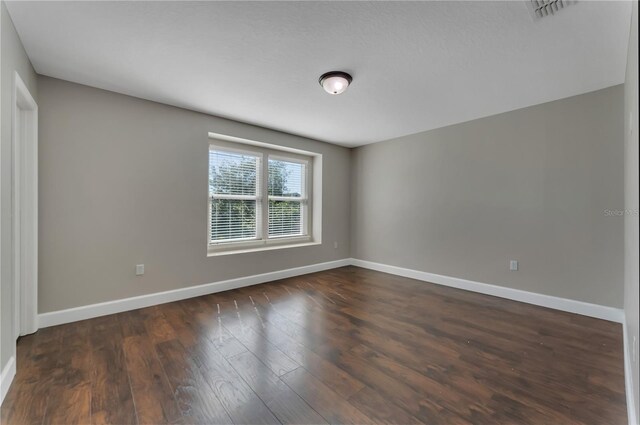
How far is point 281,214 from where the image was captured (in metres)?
4.90

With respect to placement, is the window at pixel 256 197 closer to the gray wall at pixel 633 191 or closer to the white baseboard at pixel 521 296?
the white baseboard at pixel 521 296

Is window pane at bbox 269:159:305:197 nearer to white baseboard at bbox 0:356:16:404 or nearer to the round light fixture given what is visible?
the round light fixture

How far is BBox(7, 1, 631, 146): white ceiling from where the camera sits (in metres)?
1.81

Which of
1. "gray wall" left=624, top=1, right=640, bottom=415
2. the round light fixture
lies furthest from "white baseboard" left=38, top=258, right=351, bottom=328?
"gray wall" left=624, top=1, right=640, bottom=415

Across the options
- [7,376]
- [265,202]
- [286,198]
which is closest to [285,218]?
[286,198]

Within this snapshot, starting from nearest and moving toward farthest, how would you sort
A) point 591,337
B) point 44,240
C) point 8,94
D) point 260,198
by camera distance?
point 8,94 < point 591,337 < point 44,240 < point 260,198

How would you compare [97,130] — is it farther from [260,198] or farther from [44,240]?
[260,198]

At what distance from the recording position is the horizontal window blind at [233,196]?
13.2 ft

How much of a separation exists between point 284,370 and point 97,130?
3.09 m

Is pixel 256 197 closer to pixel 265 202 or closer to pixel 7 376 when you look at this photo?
pixel 265 202

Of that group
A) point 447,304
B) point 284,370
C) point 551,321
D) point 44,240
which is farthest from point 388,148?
point 44,240

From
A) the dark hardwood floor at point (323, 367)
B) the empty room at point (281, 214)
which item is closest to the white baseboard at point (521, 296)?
the empty room at point (281, 214)

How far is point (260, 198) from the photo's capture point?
14.8 ft

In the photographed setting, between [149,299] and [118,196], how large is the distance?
1.24 meters
